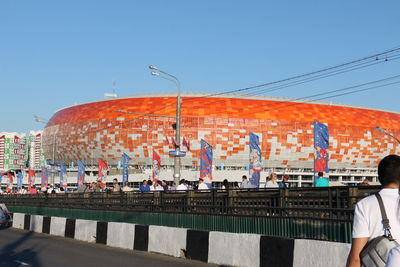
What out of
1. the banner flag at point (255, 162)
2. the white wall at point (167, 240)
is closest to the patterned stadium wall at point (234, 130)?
the banner flag at point (255, 162)

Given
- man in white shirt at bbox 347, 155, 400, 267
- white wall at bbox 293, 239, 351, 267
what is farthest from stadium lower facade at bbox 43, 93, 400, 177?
man in white shirt at bbox 347, 155, 400, 267

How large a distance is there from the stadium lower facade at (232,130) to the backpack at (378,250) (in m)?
106

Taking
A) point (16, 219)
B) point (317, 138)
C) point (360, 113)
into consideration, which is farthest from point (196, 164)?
point (16, 219)

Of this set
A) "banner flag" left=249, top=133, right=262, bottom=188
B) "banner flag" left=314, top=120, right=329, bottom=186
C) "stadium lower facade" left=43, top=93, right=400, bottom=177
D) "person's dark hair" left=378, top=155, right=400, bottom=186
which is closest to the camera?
"person's dark hair" left=378, top=155, right=400, bottom=186

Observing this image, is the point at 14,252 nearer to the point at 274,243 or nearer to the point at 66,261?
the point at 66,261

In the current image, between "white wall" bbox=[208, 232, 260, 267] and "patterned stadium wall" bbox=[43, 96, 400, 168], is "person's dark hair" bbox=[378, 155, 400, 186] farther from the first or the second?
"patterned stadium wall" bbox=[43, 96, 400, 168]

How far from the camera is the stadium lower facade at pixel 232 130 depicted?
371 feet

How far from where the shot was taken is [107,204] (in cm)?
1845

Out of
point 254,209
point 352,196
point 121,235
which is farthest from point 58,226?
point 352,196

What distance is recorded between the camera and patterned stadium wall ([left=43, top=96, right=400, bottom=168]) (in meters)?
113

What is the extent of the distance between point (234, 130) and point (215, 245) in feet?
333

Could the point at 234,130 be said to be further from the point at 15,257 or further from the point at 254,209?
the point at 254,209

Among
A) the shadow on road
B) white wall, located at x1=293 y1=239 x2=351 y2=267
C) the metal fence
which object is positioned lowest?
the shadow on road

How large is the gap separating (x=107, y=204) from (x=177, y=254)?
5.94 metres
